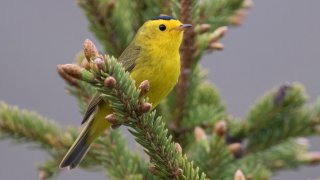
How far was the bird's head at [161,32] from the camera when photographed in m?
3.07

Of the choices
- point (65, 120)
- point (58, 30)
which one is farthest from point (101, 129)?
point (58, 30)

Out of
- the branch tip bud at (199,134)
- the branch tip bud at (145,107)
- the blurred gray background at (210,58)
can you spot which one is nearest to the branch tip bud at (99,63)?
the branch tip bud at (145,107)

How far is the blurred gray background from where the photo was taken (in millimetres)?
10352

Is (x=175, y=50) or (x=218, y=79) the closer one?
(x=175, y=50)

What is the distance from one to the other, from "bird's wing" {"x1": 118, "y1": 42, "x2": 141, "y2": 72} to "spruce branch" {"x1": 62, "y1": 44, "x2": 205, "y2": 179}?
2.95ft

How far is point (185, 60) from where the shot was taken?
9.36 feet

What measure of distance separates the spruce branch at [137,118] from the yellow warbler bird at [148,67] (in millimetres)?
631

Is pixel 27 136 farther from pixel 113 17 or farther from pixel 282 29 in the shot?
pixel 282 29

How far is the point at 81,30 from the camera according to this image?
12867 millimetres

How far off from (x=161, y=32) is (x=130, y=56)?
46 cm

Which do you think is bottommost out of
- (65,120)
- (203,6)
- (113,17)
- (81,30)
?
(113,17)

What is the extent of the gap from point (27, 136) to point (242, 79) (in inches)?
334

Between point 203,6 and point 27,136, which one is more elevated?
point 203,6

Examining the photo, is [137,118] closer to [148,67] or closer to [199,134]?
[199,134]
